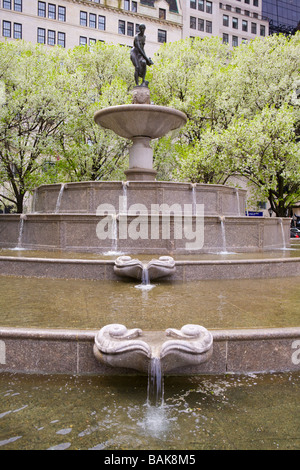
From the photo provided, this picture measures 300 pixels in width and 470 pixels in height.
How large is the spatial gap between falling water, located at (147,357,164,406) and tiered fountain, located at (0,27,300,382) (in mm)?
67

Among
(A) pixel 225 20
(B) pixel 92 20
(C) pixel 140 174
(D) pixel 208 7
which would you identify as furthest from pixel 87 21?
(C) pixel 140 174

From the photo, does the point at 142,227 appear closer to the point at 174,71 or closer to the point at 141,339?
the point at 141,339

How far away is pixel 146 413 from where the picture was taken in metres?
3.14

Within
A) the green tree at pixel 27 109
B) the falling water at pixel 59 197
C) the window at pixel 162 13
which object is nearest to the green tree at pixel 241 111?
the green tree at pixel 27 109

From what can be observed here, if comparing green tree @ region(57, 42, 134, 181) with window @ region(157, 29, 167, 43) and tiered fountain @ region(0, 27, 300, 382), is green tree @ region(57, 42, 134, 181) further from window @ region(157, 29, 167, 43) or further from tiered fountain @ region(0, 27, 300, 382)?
window @ region(157, 29, 167, 43)

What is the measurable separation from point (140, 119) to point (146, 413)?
12.4 metres

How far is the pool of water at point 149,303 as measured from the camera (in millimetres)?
4691

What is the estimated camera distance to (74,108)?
23312 millimetres

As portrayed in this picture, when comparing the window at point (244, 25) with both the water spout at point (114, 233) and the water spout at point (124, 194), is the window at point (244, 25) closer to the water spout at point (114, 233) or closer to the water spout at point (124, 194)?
the water spout at point (124, 194)

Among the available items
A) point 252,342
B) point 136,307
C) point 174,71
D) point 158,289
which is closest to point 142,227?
point 158,289

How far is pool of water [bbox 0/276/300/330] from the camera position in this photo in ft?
15.4

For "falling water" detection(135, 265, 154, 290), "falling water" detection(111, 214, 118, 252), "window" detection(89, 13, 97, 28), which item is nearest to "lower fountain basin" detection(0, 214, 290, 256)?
"falling water" detection(111, 214, 118, 252)

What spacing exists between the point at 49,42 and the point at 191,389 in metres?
50.4

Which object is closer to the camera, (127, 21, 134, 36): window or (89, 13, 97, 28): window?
(89, 13, 97, 28): window
